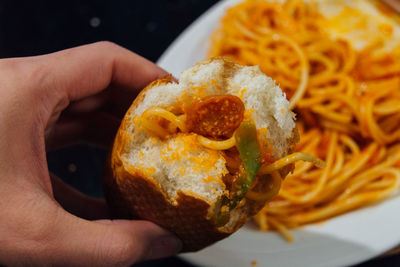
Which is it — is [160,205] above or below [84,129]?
above

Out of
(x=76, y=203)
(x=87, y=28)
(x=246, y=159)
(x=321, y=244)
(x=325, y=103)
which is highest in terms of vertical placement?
(x=246, y=159)

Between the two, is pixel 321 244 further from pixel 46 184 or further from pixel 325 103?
pixel 46 184

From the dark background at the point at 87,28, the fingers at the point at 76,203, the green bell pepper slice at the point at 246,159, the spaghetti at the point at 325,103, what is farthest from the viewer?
the dark background at the point at 87,28

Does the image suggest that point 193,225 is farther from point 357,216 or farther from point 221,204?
point 357,216

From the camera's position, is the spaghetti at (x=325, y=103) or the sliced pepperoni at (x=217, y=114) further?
the spaghetti at (x=325, y=103)

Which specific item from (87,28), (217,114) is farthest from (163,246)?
(87,28)

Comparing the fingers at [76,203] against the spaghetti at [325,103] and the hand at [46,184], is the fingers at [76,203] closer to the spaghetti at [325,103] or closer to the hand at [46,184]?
the hand at [46,184]

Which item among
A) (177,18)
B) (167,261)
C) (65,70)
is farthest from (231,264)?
(177,18)

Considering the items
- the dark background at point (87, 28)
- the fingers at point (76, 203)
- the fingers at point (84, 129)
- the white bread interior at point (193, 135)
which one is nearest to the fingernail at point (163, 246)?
the white bread interior at point (193, 135)
